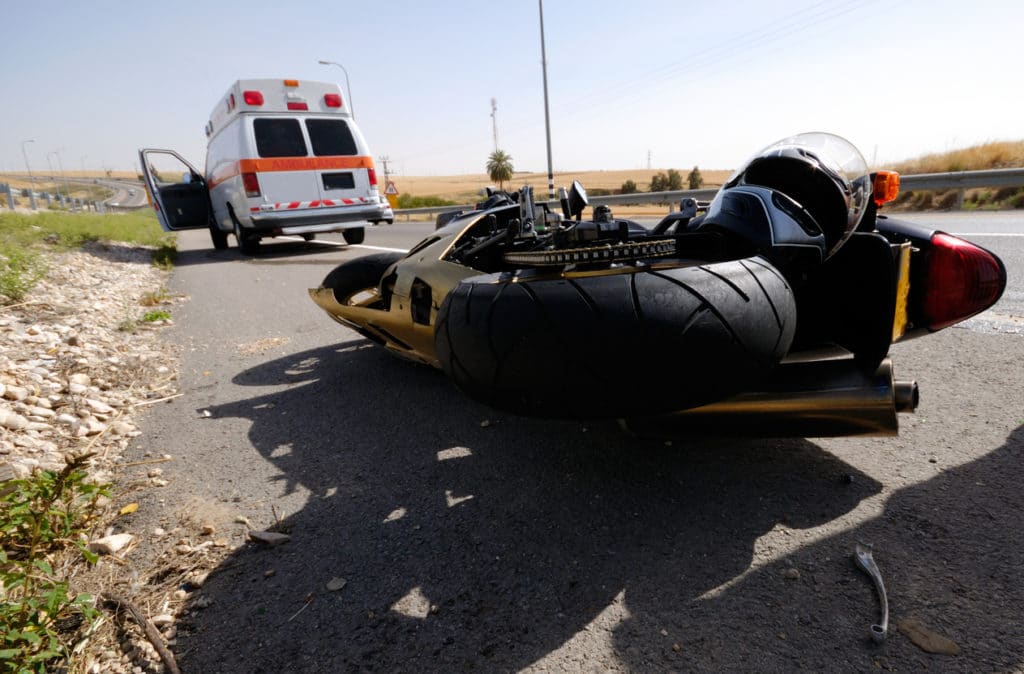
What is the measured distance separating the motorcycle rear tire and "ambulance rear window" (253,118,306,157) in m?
10.1

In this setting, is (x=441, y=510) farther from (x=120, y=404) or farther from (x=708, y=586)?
(x=120, y=404)

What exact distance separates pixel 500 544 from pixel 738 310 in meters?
1.00

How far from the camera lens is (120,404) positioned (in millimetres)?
3350

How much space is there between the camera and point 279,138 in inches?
406

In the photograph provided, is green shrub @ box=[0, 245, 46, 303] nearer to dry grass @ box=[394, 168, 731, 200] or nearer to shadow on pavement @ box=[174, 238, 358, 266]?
shadow on pavement @ box=[174, 238, 358, 266]

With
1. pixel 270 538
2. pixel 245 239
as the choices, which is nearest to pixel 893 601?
pixel 270 538

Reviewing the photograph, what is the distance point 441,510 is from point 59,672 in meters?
1.08

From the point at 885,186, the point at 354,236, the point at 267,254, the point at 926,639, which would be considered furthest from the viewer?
the point at 354,236

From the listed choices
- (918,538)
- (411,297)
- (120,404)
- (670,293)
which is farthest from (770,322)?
(120,404)

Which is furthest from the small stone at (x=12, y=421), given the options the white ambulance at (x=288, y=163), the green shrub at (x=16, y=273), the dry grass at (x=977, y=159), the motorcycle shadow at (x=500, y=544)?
the dry grass at (x=977, y=159)

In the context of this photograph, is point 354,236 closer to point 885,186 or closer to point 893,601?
point 885,186

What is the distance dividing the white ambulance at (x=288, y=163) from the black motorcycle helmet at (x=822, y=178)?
9.76 m

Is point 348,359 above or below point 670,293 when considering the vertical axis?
below

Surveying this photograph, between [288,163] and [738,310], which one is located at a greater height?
[288,163]
